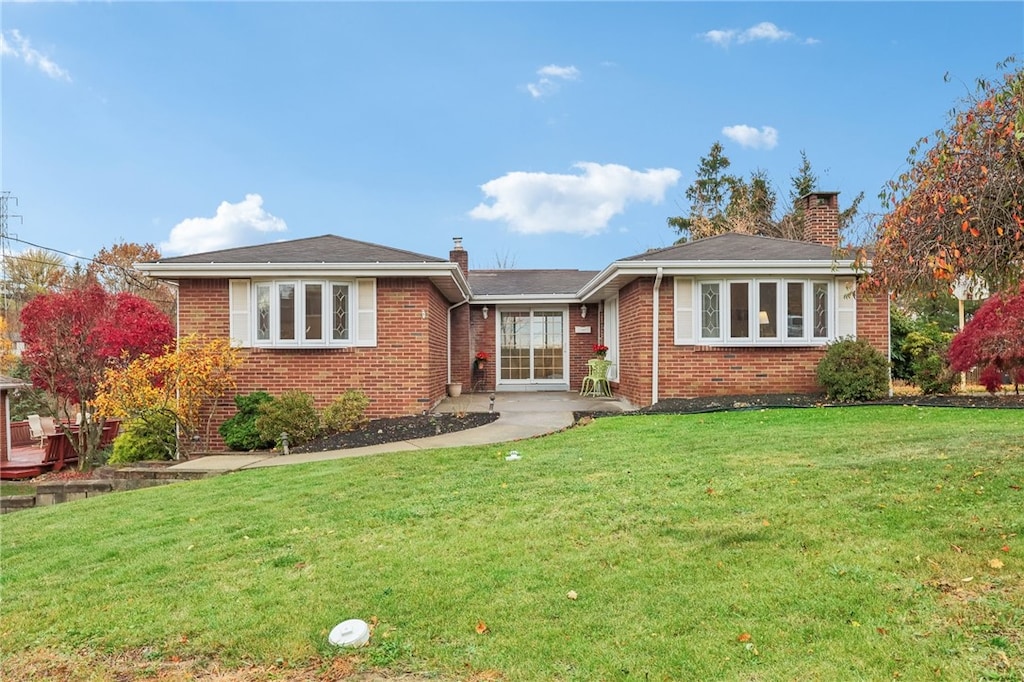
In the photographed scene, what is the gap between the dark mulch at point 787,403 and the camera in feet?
35.0

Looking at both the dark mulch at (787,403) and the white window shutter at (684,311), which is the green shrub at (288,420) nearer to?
the dark mulch at (787,403)

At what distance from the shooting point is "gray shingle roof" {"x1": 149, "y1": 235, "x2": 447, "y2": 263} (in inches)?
462

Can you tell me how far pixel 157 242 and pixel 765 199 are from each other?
30798 millimetres

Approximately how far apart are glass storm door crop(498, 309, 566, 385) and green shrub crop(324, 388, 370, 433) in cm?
709

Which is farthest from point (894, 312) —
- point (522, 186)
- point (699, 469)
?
point (522, 186)

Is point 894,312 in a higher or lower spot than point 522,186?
lower

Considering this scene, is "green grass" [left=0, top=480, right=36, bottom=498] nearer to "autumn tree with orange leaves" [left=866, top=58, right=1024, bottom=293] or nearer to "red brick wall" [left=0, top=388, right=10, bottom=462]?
"red brick wall" [left=0, top=388, right=10, bottom=462]

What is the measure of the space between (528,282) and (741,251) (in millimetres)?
7983

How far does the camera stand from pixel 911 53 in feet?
43.1

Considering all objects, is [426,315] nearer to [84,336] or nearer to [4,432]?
[84,336]

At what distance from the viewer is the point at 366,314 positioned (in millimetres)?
11875

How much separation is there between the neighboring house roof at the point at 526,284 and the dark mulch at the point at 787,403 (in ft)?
19.9

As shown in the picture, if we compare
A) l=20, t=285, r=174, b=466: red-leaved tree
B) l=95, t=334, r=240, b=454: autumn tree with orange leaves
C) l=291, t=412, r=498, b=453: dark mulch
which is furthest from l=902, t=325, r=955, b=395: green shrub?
l=20, t=285, r=174, b=466: red-leaved tree

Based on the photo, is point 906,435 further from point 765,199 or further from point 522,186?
point 522,186
